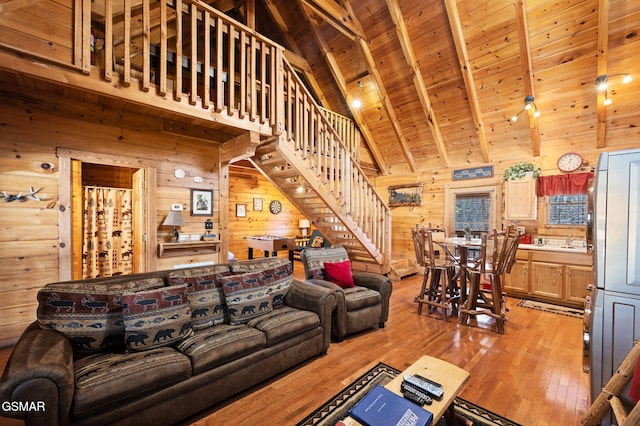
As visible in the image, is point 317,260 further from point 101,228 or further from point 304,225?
point 304,225

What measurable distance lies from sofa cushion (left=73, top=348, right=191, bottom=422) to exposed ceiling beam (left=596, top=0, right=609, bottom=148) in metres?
5.95

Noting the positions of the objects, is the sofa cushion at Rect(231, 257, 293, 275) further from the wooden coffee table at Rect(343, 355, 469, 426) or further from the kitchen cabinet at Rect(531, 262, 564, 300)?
the kitchen cabinet at Rect(531, 262, 564, 300)

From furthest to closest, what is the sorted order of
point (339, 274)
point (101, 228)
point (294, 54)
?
point (294, 54)
point (101, 228)
point (339, 274)

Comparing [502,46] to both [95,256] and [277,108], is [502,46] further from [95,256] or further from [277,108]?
[95,256]

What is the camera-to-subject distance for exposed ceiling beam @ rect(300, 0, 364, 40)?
4.75 meters

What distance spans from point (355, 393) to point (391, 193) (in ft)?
18.8

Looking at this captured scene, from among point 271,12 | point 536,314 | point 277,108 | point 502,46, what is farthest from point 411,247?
point 271,12

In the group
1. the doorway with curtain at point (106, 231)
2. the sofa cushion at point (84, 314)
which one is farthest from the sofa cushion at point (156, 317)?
the doorway with curtain at point (106, 231)

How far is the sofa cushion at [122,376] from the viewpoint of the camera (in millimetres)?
1449

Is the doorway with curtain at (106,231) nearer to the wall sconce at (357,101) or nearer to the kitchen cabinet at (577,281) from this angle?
the wall sconce at (357,101)

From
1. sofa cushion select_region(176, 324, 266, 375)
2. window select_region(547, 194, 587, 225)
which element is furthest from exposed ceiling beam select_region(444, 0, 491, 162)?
sofa cushion select_region(176, 324, 266, 375)

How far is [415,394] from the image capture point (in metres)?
1.38

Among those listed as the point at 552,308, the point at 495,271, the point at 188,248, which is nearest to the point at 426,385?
the point at 495,271

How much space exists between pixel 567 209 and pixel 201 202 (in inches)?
246
